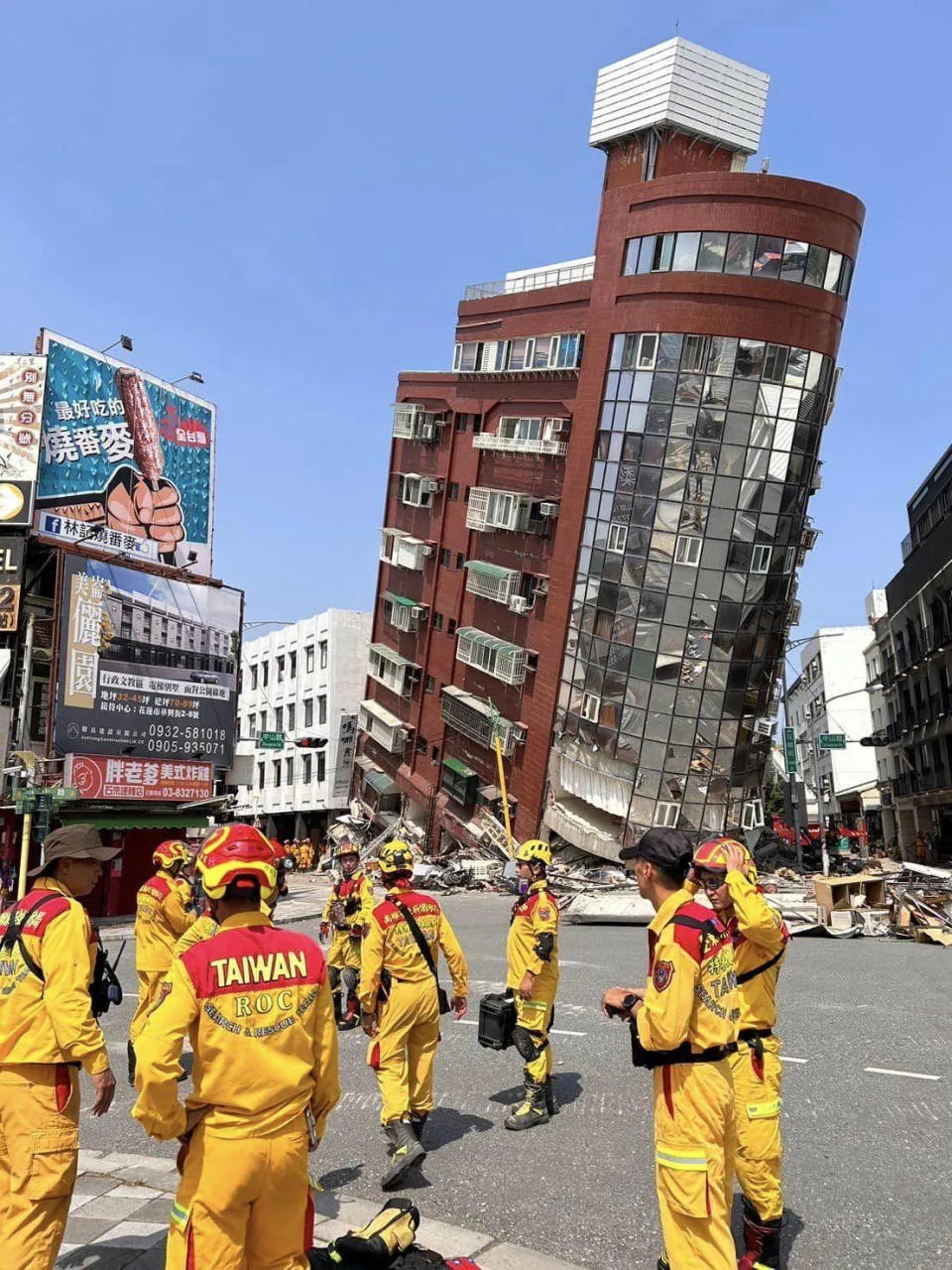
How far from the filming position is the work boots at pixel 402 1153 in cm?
684

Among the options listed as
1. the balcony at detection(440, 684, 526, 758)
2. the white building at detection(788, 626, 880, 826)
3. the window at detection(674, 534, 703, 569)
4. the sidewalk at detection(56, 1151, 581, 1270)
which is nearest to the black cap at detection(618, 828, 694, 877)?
the sidewalk at detection(56, 1151, 581, 1270)

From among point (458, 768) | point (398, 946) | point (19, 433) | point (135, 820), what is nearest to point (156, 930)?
point (398, 946)

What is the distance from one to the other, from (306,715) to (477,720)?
76.1 feet

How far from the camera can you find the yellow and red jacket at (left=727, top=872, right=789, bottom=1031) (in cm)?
569

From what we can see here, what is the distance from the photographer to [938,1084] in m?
9.08

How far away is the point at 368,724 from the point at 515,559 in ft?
48.5

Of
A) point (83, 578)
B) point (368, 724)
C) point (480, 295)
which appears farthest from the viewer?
point (368, 724)

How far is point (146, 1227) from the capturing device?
6.00 meters

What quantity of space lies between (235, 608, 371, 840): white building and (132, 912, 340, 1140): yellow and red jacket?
54.8 metres

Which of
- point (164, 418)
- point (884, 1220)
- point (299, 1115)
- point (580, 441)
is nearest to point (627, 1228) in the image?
point (884, 1220)

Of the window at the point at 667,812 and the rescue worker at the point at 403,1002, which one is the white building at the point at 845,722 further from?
the rescue worker at the point at 403,1002

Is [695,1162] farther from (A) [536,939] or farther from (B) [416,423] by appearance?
(B) [416,423]

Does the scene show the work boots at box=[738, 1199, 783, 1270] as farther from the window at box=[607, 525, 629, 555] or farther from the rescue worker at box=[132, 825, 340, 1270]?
the window at box=[607, 525, 629, 555]

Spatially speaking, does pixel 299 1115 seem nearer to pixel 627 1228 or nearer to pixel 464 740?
pixel 627 1228
